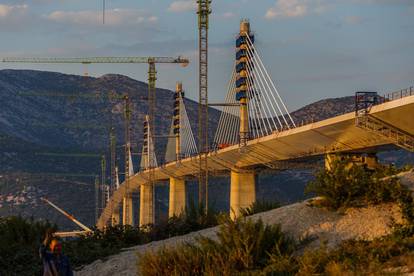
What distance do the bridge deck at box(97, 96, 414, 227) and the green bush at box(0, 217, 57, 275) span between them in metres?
23.1

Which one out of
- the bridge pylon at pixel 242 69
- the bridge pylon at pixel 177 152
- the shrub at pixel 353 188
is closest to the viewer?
the shrub at pixel 353 188

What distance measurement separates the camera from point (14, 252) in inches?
1240

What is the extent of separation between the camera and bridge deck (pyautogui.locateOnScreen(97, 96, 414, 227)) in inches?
2190

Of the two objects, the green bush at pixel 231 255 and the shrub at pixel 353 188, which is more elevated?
the shrub at pixel 353 188

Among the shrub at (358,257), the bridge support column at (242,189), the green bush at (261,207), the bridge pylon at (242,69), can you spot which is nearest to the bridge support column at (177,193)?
the bridge support column at (242,189)

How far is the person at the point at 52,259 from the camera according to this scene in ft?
72.7

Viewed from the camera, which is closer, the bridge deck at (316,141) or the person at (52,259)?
the person at (52,259)

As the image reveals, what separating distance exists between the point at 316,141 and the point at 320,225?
45094 mm

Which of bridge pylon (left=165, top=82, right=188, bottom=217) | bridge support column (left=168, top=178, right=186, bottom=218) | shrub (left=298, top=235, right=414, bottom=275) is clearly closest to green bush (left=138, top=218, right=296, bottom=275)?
shrub (left=298, top=235, right=414, bottom=275)

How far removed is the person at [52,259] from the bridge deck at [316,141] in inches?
1229

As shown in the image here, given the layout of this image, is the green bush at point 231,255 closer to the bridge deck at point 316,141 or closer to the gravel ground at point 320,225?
the gravel ground at point 320,225

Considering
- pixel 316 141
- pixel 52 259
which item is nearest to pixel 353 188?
pixel 52 259

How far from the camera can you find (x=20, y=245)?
32.6 meters

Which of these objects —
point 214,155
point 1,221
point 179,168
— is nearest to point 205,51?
point 214,155
